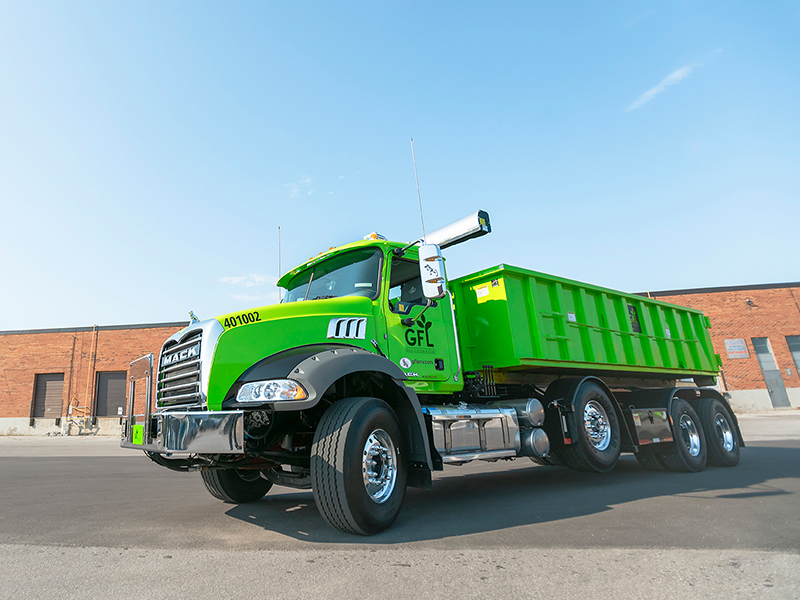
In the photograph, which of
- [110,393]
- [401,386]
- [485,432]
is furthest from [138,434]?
[110,393]

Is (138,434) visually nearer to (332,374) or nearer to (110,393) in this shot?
(332,374)

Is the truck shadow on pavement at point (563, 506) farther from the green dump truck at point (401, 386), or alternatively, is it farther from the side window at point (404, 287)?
the side window at point (404, 287)

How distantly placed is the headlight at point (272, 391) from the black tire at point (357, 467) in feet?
1.49

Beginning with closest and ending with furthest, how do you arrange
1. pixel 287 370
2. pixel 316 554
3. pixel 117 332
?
pixel 316 554
pixel 287 370
pixel 117 332

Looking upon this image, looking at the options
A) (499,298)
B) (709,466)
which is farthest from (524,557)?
(709,466)

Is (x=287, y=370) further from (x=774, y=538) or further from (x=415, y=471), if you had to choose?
(x=774, y=538)

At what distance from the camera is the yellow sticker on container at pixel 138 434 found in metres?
4.61

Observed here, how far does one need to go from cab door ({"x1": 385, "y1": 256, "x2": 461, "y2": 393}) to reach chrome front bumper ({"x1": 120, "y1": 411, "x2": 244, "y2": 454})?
6.09ft

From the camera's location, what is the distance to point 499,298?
6.43 metres

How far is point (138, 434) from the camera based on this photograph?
15.4 feet

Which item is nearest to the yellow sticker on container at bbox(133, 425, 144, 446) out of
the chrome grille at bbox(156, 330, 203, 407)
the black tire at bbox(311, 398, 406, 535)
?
the chrome grille at bbox(156, 330, 203, 407)

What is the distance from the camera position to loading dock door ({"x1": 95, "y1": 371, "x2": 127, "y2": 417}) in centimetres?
3011

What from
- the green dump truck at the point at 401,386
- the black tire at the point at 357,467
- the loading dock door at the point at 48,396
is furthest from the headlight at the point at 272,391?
the loading dock door at the point at 48,396

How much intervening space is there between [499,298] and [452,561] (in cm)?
368
